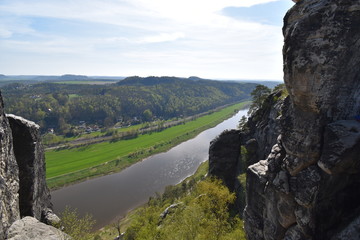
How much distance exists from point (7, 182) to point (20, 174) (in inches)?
175

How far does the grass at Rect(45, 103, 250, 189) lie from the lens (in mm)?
69500

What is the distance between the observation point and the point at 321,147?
Result: 1278 centimetres

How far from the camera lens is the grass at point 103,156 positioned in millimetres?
69500

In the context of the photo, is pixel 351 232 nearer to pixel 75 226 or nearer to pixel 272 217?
pixel 272 217

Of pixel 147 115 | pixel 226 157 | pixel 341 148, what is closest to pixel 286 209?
pixel 341 148

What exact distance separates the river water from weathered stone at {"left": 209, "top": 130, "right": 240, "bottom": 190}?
25.4 m

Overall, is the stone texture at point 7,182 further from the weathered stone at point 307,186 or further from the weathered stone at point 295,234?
the weathered stone at point 307,186

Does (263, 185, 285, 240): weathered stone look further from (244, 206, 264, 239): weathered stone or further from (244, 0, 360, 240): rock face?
(244, 206, 264, 239): weathered stone

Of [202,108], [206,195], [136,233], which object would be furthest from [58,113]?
[206,195]

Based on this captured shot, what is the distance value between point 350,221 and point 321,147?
4.05 m

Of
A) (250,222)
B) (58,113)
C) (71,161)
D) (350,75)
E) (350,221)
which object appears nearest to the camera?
(350,221)

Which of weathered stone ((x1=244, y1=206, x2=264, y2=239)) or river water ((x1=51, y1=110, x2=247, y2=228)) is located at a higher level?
weathered stone ((x1=244, y1=206, x2=264, y2=239))

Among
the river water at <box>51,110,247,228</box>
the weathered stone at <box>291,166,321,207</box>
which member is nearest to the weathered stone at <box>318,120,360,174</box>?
the weathered stone at <box>291,166,321,207</box>

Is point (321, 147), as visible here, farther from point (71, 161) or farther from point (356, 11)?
point (71, 161)
